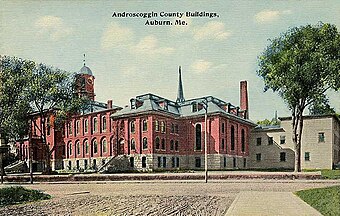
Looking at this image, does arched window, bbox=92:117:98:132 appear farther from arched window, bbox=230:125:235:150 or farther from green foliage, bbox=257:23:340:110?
green foliage, bbox=257:23:340:110

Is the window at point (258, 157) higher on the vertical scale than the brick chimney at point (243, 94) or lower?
lower

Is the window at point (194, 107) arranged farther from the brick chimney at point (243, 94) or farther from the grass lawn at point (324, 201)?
the grass lawn at point (324, 201)

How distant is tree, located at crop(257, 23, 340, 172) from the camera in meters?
7.01

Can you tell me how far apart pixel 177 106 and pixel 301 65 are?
9.10 feet

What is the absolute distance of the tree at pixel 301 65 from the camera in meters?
7.01

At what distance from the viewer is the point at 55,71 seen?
7.58 m

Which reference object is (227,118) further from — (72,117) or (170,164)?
(72,117)

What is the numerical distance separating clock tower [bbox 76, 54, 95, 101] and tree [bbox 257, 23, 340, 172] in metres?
2.78

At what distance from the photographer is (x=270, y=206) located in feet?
21.4

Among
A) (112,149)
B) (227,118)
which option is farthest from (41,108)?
(227,118)

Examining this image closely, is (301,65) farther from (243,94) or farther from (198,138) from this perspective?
(198,138)

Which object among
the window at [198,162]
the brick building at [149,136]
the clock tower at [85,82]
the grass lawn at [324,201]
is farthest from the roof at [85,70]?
the grass lawn at [324,201]

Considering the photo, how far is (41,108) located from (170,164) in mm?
3040

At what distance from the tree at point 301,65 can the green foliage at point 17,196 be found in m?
4.53
